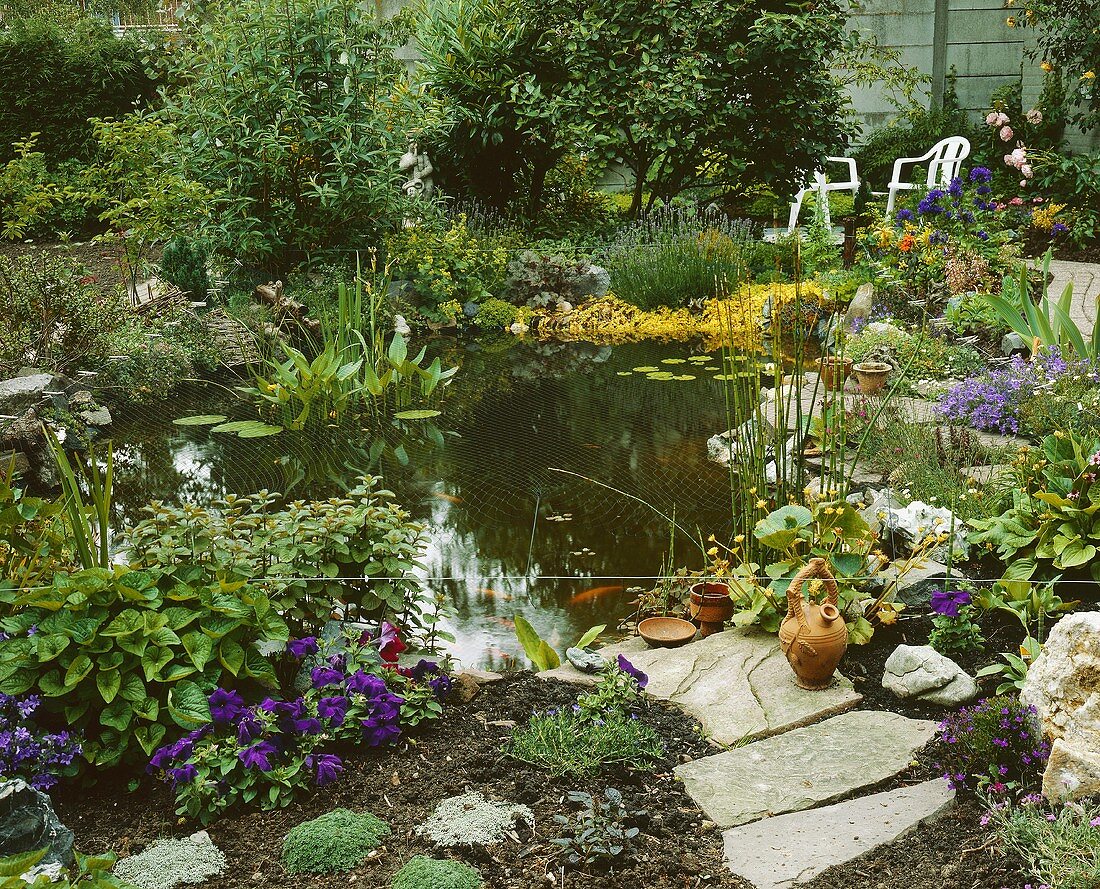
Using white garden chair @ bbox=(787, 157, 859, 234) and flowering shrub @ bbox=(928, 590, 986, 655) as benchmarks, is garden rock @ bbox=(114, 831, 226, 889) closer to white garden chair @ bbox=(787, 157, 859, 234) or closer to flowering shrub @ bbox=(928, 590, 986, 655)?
flowering shrub @ bbox=(928, 590, 986, 655)

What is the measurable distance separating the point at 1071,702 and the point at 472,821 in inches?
51.3

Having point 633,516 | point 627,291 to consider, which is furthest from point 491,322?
point 633,516

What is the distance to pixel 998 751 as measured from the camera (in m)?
2.24

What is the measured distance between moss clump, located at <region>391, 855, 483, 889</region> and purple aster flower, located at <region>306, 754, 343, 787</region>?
397mm

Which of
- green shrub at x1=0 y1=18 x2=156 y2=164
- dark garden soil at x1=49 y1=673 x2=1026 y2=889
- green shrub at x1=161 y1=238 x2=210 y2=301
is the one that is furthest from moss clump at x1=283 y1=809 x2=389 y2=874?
green shrub at x1=0 y1=18 x2=156 y2=164

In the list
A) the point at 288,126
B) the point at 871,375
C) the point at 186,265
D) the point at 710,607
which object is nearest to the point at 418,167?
the point at 288,126

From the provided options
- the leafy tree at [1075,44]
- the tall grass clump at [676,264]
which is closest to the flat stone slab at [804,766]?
Answer: the tall grass clump at [676,264]

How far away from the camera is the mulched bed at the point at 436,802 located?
2043 millimetres

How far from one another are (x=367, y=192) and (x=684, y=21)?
310 cm

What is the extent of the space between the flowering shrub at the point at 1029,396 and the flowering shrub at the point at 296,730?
2.87 metres

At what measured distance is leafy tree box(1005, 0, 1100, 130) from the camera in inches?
364

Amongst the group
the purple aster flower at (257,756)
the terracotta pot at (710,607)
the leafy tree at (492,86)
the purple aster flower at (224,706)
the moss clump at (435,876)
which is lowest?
the terracotta pot at (710,607)

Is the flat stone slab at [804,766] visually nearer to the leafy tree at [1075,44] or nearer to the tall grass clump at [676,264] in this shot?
the tall grass clump at [676,264]

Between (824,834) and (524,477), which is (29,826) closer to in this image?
(824,834)
